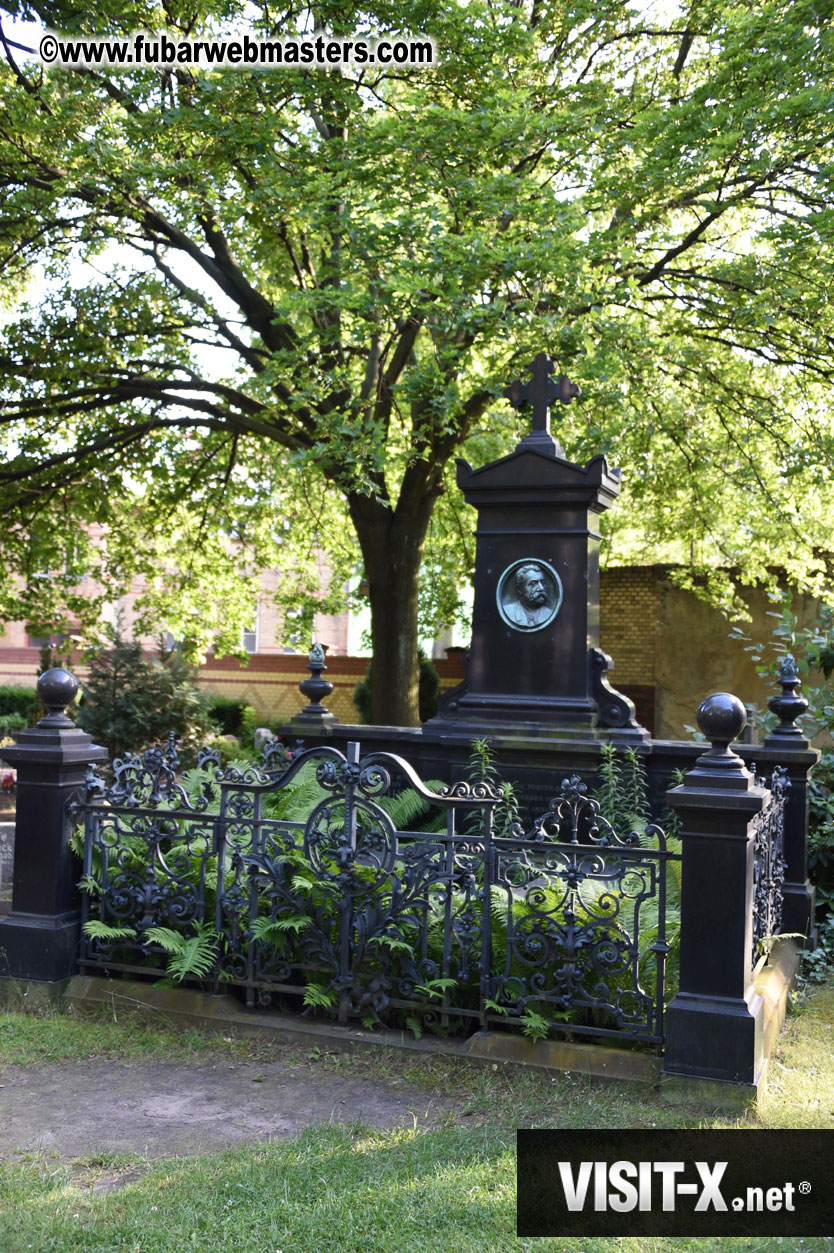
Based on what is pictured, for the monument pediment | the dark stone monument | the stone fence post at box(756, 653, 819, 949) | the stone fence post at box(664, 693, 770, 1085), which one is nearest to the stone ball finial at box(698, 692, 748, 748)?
the stone fence post at box(664, 693, 770, 1085)

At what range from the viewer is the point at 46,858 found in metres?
5.75

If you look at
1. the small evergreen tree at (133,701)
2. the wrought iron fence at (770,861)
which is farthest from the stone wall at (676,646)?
the wrought iron fence at (770,861)

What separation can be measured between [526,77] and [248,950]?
9.79 m

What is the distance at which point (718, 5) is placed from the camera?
10.7 metres

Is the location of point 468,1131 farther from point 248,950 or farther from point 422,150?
point 422,150

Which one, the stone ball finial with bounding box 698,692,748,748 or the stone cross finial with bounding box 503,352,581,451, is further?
the stone cross finial with bounding box 503,352,581,451

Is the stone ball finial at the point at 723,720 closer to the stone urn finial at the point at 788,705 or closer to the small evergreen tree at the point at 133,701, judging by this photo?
the stone urn finial at the point at 788,705

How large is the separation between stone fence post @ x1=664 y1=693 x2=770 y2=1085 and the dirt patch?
102cm

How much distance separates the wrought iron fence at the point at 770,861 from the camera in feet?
17.3

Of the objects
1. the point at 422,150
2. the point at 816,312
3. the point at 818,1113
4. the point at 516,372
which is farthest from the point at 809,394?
the point at 818,1113

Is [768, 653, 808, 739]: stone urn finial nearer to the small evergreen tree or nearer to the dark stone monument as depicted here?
the dark stone monument

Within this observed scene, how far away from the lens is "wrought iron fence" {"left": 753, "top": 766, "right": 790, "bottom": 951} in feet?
17.3

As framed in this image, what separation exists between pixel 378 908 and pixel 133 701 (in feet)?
33.5

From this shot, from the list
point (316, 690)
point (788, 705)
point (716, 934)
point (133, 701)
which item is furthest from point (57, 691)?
point (133, 701)
